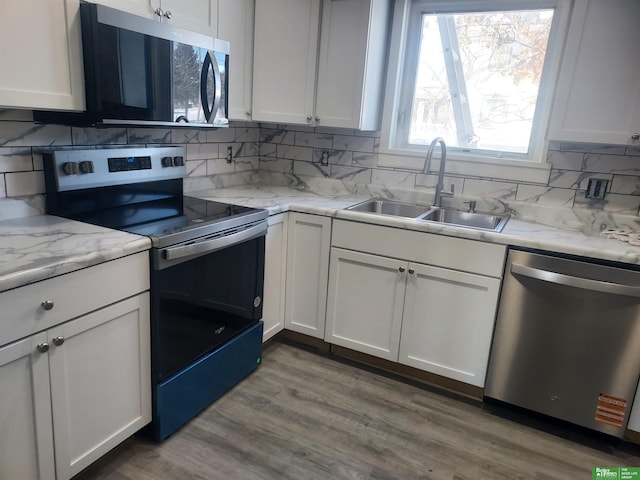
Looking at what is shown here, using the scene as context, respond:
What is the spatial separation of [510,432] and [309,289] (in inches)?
48.4

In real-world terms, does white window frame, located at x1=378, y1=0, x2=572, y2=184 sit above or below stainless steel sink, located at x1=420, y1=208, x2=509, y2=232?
above

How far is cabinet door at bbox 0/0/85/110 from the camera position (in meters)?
1.45

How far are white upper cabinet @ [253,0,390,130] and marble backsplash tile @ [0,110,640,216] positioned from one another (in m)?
0.33

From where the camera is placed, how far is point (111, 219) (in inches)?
73.4

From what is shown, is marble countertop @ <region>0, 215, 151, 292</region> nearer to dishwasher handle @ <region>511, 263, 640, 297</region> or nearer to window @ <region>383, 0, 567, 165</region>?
dishwasher handle @ <region>511, 263, 640, 297</region>

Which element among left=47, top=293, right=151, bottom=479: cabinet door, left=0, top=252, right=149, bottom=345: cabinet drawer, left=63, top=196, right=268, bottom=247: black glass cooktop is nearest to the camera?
left=0, top=252, right=149, bottom=345: cabinet drawer

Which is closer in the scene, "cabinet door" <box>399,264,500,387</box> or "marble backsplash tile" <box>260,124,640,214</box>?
"cabinet door" <box>399,264,500,387</box>

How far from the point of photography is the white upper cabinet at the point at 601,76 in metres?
2.01

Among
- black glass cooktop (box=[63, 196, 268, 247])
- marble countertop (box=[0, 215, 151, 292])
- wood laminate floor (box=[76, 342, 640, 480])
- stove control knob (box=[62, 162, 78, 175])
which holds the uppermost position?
stove control knob (box=[62, 162, 78, 175])

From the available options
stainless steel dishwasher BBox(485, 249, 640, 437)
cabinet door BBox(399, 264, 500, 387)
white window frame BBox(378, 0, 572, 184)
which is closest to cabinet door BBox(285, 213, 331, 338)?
cabinet door BBox(399, 264, 500, 387)

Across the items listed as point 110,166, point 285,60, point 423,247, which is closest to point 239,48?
point 285,60

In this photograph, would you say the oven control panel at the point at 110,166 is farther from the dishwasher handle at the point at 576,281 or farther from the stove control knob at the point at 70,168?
the dishwasher handle at the point at 576,281

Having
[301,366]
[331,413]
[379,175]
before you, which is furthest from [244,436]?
[379,175]

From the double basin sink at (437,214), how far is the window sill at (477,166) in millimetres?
226
